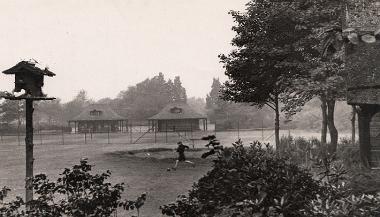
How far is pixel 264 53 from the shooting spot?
70.9ft

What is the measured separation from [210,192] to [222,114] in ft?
244

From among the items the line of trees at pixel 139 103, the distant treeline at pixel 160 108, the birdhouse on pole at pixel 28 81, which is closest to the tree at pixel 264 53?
the birdhouse on pole at pixel 28 81

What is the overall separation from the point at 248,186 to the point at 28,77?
7165 millimetres

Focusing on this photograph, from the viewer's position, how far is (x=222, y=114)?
79750 mm

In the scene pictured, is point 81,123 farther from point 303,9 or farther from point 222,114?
point 303,9

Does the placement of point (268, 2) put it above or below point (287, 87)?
above

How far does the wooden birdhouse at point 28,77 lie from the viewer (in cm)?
967

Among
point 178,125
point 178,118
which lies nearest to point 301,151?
point 178,118

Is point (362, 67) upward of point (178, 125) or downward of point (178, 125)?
upward

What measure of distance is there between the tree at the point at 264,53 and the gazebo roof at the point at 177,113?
4116cm

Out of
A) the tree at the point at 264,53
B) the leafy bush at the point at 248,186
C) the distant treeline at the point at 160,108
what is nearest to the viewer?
the leafy bush at the point at 248,186

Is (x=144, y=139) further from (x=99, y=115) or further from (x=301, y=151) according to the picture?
(x=99, y=115)

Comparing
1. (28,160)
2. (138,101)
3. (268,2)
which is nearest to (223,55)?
(268,2)

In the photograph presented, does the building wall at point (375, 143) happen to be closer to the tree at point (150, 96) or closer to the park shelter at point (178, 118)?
the park shelter at point (178, 118)
